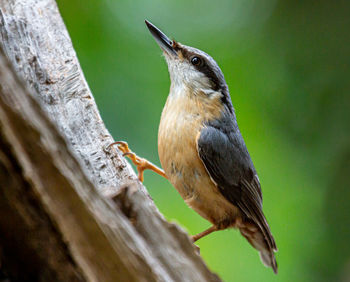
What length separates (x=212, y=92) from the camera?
3.18 m

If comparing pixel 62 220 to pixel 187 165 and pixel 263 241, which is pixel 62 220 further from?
pixel 263 241

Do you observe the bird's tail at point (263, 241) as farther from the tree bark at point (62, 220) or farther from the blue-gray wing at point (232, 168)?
the tree bark at point (62, 220)

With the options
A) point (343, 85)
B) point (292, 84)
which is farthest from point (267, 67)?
point (343, 85)

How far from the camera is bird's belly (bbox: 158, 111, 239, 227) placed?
281 centimetres

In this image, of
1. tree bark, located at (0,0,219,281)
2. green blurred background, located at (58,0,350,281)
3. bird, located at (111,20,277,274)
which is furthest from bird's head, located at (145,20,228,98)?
tree bark, located at (0,0,219,281)

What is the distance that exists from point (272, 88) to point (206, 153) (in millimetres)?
1734

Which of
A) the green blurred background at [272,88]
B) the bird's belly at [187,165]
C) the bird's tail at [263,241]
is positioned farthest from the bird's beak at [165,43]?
the bird's tail at [263,241]

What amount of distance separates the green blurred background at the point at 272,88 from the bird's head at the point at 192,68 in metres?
0.64

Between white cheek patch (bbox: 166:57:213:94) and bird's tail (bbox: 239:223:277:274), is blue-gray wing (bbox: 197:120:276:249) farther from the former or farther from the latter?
white cheek patch (bbox: 166:57:213:94)

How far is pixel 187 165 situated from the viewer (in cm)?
282

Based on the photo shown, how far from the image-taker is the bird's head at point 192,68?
3.17 m

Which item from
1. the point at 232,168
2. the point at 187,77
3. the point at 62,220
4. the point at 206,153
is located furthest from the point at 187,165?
the point at 62,220

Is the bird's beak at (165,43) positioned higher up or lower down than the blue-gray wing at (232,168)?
higher up

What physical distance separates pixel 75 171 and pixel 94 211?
12 cm
